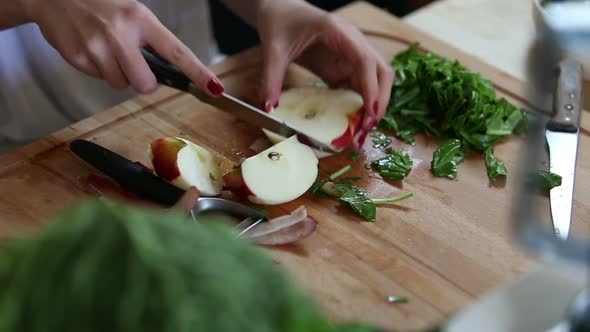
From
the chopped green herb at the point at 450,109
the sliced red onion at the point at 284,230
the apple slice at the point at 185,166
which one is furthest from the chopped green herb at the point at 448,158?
the apple slice at the point at 185,166

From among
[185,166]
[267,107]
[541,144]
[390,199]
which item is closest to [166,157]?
[185,166]

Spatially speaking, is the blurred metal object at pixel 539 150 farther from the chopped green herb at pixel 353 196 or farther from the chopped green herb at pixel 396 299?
the chopped green herb at pixel 353 196

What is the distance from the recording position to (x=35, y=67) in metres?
1.67

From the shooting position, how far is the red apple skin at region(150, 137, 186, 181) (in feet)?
4.07

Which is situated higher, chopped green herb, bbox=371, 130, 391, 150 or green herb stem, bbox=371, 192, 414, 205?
chopped green herb, bbox=371, 130, 391, 150

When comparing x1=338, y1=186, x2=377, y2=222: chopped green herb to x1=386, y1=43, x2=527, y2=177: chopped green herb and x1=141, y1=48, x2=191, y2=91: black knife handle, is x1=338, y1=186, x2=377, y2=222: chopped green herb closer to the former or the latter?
x1=386, y1=43, x2=527, y2=177: chopped green herb

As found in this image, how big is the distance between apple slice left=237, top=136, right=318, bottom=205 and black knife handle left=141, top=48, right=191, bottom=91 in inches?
8.2

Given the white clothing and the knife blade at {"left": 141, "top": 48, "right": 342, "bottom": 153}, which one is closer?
the knife blade at {"left": 141, "top": 48, "right": 342, "bottom": 153}

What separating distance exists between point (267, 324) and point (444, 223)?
658mm

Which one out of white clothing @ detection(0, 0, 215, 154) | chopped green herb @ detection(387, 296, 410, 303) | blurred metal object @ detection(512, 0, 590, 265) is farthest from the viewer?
white clothing @ detection(0, 0, 215, 154)

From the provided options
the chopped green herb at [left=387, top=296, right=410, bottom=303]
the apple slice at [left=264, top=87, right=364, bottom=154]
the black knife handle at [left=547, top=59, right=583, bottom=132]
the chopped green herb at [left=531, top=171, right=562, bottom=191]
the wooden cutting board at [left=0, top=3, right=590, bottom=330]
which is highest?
the black knife handle at [left=547, top=59, right=583, bottom=132]

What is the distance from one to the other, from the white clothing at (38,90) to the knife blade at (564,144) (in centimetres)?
96

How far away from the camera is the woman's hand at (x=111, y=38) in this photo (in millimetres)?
1244

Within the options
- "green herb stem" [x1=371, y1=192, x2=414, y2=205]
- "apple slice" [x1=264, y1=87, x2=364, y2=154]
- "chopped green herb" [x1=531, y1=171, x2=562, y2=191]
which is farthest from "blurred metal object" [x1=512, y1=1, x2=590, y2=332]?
"apple slice" [x1=264, y1=87, x2=364, y2=154]
